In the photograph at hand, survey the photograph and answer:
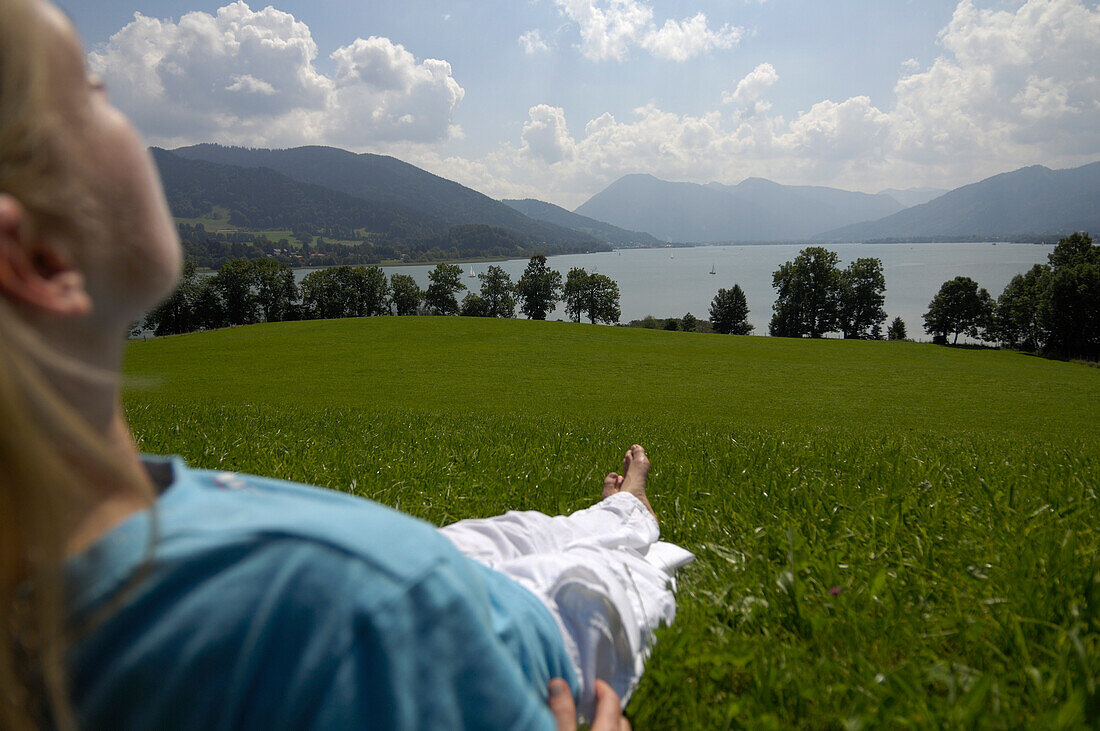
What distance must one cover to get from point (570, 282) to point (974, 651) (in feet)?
242

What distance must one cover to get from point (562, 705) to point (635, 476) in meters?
2.14

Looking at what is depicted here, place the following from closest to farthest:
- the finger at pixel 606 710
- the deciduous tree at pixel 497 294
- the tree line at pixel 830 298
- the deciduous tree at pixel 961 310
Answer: the finger at pixel 606 710
the deciduous tree at pixel 961 310
the tree line at pixel 830 298
the deciduous tree at pixel 497 294

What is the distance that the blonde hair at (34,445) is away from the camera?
2.27 ft

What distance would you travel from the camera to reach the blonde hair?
0.69 meters

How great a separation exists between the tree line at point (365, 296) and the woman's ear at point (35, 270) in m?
60.9

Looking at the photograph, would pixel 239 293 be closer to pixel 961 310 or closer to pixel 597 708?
pixel 597 708

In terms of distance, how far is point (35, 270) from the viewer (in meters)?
0.73

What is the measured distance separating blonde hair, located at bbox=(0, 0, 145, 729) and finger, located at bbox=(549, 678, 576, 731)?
2.80ft

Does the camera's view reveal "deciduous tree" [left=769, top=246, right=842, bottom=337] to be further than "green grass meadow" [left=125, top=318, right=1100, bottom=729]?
Yes

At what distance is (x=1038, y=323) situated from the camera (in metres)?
46.2

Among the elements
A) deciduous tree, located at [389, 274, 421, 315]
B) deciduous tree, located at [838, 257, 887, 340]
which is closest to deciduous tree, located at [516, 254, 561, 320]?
deciduous tree, located at [389, 274, 421, 315]

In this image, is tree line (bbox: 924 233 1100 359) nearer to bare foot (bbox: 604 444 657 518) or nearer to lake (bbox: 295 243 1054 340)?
lake (bbox: 295 243 1054 340)

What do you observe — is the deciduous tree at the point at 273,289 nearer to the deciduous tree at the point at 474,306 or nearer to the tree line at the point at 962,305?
the deciduous tree at the point at 474,306

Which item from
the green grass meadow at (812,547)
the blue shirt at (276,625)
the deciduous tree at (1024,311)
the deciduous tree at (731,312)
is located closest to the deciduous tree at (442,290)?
the deciduous tree at (731,312)
